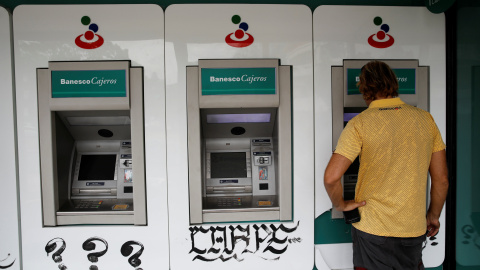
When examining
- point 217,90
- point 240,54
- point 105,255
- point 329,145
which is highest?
point 240,54

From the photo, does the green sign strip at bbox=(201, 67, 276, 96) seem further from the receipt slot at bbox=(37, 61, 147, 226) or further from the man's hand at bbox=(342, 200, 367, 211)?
the man's hand at bbox=(342, 200, 367, 211)

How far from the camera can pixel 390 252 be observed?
1896mm

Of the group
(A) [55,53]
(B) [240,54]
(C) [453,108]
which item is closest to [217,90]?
(B) [240,54]

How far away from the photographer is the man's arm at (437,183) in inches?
78.0

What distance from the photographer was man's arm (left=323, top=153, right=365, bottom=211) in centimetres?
186

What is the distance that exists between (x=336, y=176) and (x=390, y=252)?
0.57 m

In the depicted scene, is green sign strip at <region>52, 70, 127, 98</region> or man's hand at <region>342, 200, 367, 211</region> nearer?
man's hand at <region>342, 200, 367, 211</region>

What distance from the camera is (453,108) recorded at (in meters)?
2.61

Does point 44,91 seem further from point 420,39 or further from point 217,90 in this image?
point 420,39

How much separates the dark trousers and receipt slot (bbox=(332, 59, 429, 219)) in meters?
0.63

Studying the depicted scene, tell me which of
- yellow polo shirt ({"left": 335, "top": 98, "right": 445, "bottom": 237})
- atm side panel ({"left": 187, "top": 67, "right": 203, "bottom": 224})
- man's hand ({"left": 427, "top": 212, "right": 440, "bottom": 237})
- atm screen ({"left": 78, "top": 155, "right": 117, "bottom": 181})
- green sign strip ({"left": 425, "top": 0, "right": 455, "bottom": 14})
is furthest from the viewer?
atm screen ({"left": 78, "top": 155, "right": 117, "bottom": 181})

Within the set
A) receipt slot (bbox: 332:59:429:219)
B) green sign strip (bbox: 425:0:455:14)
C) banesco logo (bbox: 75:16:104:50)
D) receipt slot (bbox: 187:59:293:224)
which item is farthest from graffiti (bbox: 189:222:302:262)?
green sign strip (bbox: 425:0:455:14)

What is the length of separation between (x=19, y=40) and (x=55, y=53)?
0.99ft

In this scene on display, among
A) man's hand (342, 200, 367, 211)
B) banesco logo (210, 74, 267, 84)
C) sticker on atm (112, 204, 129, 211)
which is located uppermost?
banesco logo (210, 74, 267, 84)
